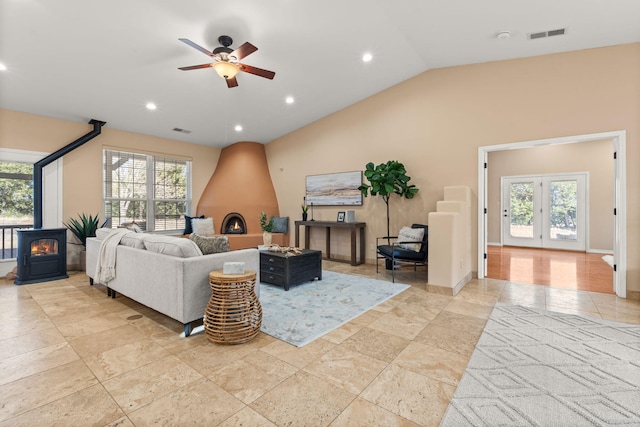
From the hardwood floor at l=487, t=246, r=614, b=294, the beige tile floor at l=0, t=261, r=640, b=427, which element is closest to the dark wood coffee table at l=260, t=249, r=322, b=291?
the beige tile floor at l=0, t=261, r=640, b=427

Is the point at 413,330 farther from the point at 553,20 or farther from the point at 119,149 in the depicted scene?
the point at 119,149

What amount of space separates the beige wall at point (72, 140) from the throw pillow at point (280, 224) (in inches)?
116

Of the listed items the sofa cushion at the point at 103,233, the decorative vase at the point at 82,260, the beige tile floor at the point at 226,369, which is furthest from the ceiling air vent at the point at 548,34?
the decorative vase at the point at 82,260

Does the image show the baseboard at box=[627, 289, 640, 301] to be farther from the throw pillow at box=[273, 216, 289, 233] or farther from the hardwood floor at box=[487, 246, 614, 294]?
the throw pillow at box=[273, 216, 289, 233]

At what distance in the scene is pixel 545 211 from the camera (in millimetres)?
7871

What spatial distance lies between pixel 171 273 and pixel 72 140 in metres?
4.69

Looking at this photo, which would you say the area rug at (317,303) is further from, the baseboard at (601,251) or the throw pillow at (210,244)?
the baseboard at (601,251)

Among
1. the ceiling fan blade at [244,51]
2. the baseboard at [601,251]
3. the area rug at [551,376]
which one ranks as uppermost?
the ceiling fan blade at [244,51]

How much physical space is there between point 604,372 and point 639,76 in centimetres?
386

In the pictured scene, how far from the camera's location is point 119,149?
6184 millimetres

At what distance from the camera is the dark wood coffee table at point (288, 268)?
4.13 m

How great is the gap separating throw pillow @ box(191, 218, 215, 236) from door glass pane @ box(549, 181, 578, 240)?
8.82 metres

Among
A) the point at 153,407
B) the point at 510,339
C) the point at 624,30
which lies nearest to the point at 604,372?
the point at 510,339

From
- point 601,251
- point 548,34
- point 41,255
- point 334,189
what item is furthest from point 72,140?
point 601,251
